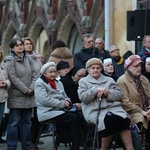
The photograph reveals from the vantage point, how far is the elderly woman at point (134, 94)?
395 inches

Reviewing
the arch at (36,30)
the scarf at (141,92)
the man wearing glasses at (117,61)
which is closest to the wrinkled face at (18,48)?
the scarf at (141,92)

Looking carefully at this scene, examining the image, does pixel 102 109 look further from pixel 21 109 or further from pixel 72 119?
pixel 21 109

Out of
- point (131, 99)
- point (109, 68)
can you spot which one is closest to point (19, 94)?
point (109, 68)

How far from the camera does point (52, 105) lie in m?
10.3

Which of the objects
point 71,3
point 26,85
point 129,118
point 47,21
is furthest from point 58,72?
point 47,21

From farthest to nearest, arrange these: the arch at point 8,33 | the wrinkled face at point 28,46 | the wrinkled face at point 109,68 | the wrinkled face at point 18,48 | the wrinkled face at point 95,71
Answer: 1. the arch at point 8,33
2. the wrinkled face at point 28,46
3. the wrinkled face at point 109,68
4. the wrinkled face at point 18,48
5. the wrinkled face at point 95,71

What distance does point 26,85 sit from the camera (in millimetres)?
11109

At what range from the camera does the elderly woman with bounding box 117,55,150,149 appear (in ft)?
32.9

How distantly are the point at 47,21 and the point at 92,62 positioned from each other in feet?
80.1

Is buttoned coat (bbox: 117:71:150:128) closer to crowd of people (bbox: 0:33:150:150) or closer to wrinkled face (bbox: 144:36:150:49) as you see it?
crowd of people (bbox: 0:33:150:150)

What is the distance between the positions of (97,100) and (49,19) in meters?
24.4

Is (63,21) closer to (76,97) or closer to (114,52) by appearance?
(114,52)

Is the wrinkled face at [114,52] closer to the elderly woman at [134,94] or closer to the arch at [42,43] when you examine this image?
the elderly woman at [134,94]

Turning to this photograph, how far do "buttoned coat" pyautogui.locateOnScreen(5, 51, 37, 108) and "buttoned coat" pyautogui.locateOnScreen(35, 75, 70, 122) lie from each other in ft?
1.98
